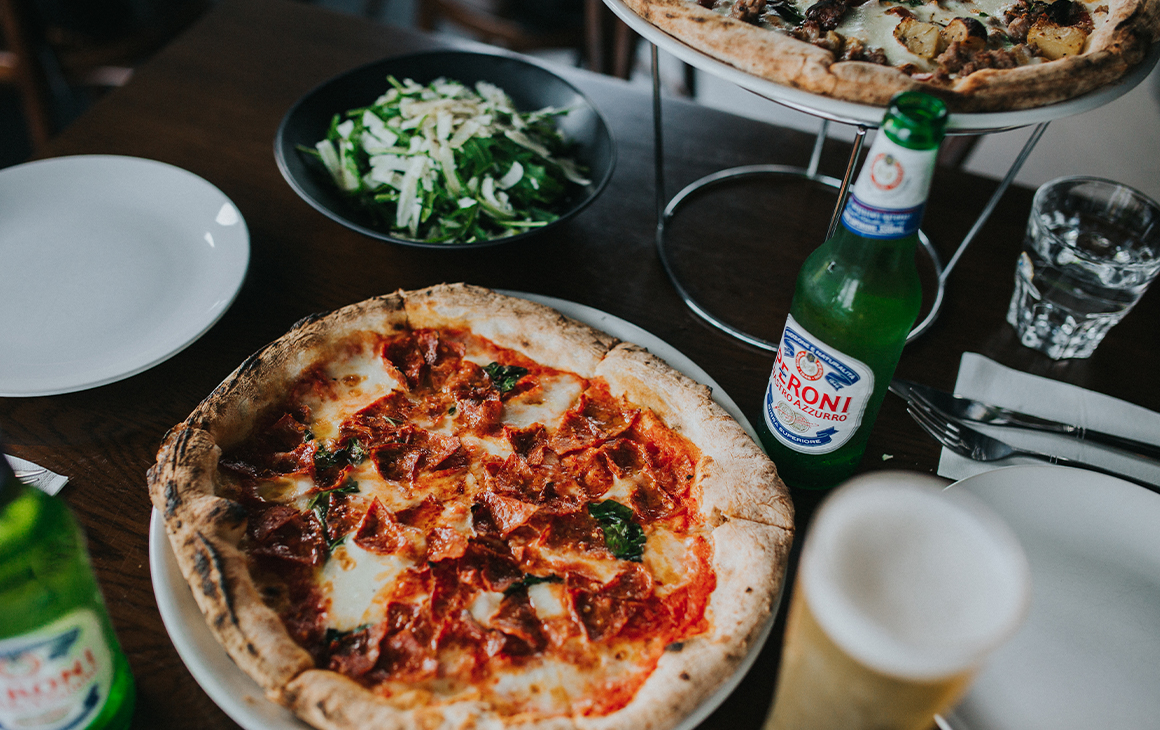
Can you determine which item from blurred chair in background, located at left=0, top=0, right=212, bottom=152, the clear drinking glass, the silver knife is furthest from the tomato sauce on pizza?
blurred chair in background, located at left=0, top=0, right=212, bottom=152

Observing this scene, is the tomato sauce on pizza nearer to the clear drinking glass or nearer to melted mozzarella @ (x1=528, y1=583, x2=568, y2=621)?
melted mozzarella @ (x1=528, y1=583, x2=568, y2=621)

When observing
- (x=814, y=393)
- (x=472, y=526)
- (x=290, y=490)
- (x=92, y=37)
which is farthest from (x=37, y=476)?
(x=92, y=37)

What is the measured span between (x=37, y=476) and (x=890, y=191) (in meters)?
1.65

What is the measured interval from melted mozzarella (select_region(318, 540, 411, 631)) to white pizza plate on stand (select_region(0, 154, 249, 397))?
66cm

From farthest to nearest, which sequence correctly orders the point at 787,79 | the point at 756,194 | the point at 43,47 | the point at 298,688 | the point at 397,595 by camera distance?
1. the point at 43,47
2. the point at 756,194
3. the point at 787,79
4. the point at 397,595
5. the point at 298,688

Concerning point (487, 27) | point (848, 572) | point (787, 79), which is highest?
point (787, 79)

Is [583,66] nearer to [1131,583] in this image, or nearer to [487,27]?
[487,27]

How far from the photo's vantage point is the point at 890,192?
1.13 m

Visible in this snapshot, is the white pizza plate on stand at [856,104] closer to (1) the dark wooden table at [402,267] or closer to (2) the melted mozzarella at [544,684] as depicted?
(1) the dark wooden table at [402,267]

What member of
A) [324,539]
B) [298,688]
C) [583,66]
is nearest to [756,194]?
[324,539]

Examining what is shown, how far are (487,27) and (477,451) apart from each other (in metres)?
3.22

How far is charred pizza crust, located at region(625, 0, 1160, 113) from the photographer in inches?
52.9

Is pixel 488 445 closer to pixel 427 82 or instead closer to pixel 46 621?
pixel 46 621

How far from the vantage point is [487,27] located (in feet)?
13.3
